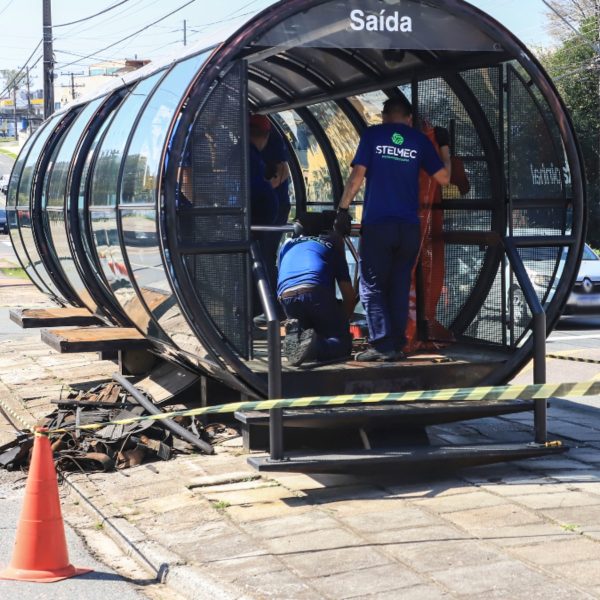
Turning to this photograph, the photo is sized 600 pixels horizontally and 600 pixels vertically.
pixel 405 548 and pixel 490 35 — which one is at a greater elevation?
pixel 490 35

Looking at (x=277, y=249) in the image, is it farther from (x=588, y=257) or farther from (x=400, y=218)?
(x=588, y=257)

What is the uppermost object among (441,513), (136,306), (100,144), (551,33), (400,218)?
(551,33)

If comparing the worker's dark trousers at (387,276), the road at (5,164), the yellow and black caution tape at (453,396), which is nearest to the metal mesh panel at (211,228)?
the worker's dark trousers at (387,276)

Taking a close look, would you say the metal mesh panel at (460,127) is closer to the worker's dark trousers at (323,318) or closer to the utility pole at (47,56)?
the worker's dark trousers at (323,318)

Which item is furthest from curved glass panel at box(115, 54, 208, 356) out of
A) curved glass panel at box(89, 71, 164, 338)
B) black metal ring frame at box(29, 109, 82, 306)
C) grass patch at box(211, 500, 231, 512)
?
black metal ring frame at box(29, 109, 82, 306)

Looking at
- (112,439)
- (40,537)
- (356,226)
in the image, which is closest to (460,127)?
(356,226)

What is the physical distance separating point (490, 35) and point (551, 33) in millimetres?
29770

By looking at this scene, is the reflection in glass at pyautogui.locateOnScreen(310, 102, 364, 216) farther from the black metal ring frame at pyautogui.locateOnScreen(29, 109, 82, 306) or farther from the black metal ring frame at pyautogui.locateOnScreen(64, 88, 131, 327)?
the black metal ring frame at pyautogui.locateOnScreen(29, 109, 82, 306)

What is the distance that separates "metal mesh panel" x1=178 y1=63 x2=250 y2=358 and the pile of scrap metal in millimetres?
1290

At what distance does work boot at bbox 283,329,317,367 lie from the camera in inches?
313

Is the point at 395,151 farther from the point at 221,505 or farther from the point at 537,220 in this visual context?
the point at 221,505

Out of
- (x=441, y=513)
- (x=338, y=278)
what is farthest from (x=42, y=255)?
(x=441, y=513)

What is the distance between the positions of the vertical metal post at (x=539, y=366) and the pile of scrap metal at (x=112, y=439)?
96.6 inches

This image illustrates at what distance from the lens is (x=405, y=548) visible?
5688 millimetres
